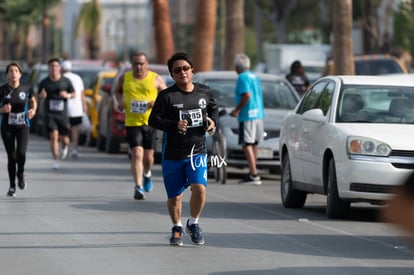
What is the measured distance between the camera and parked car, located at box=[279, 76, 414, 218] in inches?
560

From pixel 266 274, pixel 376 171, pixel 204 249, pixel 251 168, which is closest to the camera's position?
pixel 266 274

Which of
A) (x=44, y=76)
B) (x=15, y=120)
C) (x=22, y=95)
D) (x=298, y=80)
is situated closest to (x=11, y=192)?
(x=15, y=120)

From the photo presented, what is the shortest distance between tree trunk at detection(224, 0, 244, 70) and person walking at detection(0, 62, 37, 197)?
17914 mm

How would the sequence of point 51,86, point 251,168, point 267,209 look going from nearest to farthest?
point 267,209, point 251,168, point 51,86

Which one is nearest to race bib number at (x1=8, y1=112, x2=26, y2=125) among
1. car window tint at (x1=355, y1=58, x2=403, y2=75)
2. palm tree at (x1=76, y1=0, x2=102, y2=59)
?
car window tint at (x1=355, y1=58, x2=403, y2=75)

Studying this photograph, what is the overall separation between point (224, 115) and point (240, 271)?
10.4 meters

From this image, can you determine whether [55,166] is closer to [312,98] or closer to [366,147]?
[312,98]

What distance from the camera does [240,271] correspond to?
10602 mm

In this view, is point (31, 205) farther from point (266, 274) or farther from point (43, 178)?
point (266, 274)

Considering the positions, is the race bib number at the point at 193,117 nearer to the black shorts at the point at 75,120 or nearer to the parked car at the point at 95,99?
the black shorts at the point at 75,120

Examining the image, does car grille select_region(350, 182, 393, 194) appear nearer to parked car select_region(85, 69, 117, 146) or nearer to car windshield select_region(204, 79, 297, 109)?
car windshield select_region(204, 79, 297, 109)

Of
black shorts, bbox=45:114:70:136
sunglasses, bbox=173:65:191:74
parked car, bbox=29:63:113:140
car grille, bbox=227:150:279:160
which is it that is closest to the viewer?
sunglasses, bbox=173:65:191:74

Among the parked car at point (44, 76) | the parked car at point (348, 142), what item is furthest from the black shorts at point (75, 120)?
the parked car at point (348, 142)

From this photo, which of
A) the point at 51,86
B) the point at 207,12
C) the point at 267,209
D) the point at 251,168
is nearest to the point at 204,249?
the point at 267,209
